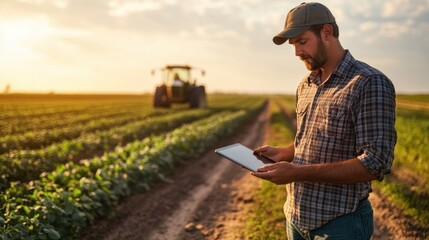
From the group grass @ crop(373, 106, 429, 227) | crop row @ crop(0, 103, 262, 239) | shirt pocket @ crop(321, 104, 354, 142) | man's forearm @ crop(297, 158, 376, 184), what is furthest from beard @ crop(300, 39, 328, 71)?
grass @ crop(373, 106, 429, 227)

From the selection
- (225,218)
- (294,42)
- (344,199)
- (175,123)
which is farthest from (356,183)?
(175,123)

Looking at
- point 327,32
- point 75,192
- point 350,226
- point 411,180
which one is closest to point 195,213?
point 75,192

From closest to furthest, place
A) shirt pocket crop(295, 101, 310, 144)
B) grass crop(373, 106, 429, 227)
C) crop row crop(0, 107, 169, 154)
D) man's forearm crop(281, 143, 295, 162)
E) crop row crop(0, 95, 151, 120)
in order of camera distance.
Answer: shirt pocket crop(295, 101, 310, 144) → man's forearm crop(281, 143, 295, 162) → grass crop(373, 106, 429, 227) → crop row crop(0, 107, 169, 154) → crop row crop(0, 95, 151, 120)

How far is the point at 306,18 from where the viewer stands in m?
2.03

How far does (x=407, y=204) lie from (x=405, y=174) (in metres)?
3.39

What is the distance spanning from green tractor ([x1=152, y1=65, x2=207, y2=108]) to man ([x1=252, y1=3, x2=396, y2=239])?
73.9 ft

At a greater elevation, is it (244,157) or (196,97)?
(244,157)

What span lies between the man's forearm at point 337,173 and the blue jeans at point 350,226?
0.26 m

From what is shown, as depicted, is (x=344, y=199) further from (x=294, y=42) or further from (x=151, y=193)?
(x=151, y=193)

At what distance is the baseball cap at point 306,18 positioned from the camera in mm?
2012

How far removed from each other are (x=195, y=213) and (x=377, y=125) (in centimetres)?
512

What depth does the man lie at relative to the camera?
6.00 feet

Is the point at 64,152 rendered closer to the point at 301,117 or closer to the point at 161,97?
the point at 301,117

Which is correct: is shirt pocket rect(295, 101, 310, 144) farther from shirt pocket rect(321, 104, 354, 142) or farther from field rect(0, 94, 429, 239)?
field rect(0, 94, 429, 239)
